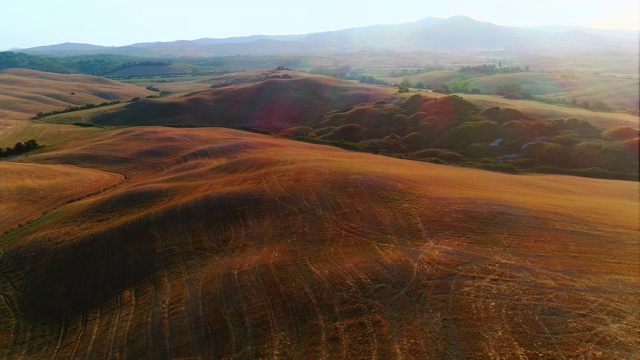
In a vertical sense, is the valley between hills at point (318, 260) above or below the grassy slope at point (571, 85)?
above

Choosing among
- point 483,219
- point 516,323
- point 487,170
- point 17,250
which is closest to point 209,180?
point 17,250

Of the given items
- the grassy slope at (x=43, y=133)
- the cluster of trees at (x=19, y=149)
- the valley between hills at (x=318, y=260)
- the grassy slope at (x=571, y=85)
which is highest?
the valley between hills at (x=318, y=260)

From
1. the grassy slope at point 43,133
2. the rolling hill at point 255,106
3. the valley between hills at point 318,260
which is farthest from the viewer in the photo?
the rolling hill at point 255,106

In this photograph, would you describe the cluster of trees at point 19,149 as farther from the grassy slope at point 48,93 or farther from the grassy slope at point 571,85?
the grassy slope at point 571,85

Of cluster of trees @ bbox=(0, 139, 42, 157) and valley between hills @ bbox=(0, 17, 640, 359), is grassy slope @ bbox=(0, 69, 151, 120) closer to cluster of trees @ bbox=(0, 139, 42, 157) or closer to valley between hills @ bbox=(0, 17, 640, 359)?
cluster of trees @ bbox=(0, 139, 42, 157)

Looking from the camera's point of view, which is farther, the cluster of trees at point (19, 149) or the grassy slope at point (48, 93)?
the grassy slope at point (48, 93)

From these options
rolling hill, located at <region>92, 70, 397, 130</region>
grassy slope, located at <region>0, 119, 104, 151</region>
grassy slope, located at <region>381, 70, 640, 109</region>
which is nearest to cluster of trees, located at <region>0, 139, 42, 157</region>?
grassy slope, located at <region>0, 119, 104, 151</region>

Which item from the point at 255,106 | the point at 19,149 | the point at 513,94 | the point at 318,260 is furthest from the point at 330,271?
the point at 513,94

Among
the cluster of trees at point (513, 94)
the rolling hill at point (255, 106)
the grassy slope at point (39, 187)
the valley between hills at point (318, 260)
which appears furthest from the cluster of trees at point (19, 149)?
the cluster of trees at point (513, 94)

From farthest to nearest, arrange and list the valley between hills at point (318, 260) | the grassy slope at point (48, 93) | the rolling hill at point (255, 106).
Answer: the grassy slope at point (48, 93) → the rolling hill at point (255, 106) → the valley between hills at point (318, 260)
